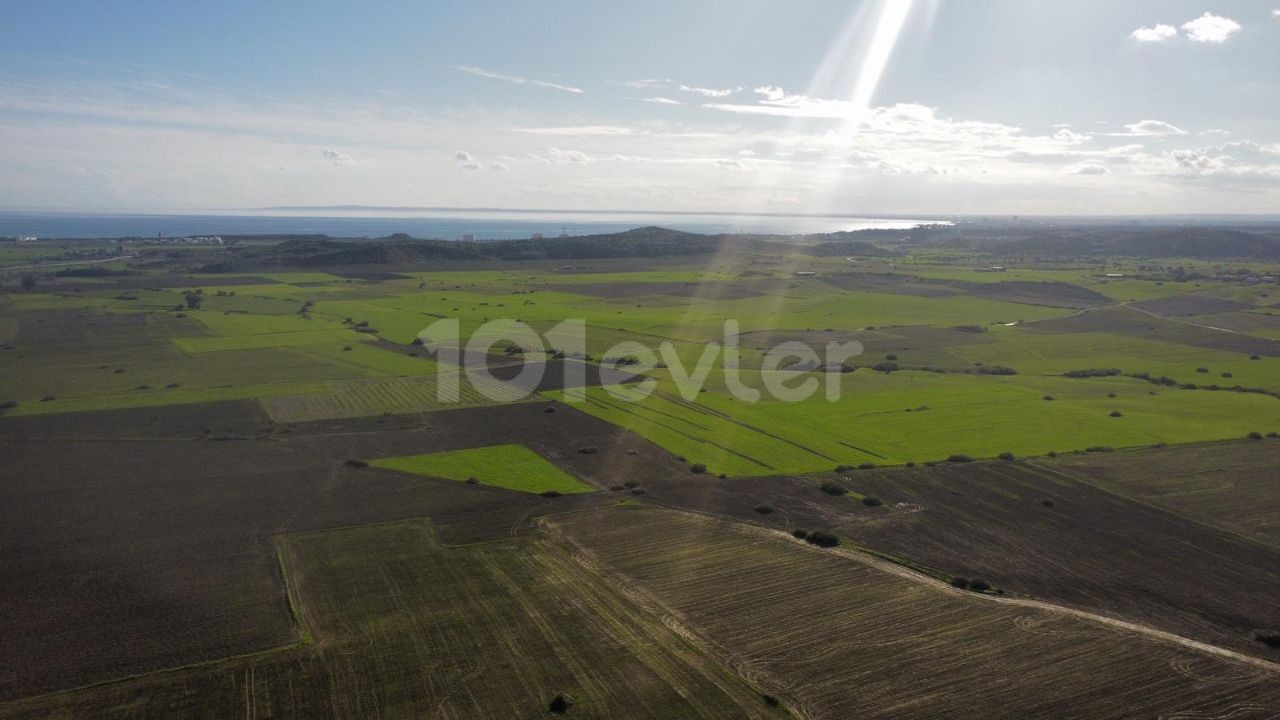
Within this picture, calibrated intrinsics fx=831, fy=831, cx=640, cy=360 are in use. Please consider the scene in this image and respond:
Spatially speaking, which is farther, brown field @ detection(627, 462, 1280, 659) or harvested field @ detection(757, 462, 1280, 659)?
brown field @ detection(627, 462, 1280, 659)

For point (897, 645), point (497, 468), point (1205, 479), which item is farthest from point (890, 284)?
point (897, 645)

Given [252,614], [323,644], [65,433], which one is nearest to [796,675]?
[323,644]

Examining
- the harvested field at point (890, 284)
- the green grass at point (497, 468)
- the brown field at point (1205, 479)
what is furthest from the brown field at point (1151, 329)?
the green grass at point (497, 468)

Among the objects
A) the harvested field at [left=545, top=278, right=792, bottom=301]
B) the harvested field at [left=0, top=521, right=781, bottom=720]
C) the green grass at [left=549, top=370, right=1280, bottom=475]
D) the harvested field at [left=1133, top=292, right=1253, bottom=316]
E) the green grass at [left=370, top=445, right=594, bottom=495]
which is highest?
the harvested field at [left=545, top=278, right=792, bottom=301]

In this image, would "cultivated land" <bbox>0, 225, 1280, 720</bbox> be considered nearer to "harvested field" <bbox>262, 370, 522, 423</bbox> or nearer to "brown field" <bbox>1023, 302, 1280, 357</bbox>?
"harvested field" <bbox>262, 370, 522, 423</bbox>

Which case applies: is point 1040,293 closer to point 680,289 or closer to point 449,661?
point 680,289

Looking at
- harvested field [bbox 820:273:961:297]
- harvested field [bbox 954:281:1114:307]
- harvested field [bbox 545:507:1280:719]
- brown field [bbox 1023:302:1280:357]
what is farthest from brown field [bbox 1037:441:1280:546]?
harvested field [bbox 820:273:961:297]
